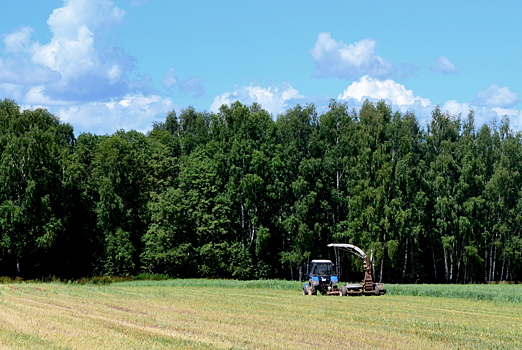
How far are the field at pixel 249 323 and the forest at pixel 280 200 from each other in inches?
1087

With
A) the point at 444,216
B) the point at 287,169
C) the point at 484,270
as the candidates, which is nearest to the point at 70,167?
the point at 287,169

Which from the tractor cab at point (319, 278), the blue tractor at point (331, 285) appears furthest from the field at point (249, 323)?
the tractor cab at point (319, 278)

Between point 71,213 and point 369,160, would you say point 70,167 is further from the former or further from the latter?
point 369,160

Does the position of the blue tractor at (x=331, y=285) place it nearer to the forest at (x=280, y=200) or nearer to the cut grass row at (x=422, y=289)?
the cut grass row at (x=422, y=289)

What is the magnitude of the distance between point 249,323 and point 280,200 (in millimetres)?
46673

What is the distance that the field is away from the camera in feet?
58.1

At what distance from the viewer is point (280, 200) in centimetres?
6906

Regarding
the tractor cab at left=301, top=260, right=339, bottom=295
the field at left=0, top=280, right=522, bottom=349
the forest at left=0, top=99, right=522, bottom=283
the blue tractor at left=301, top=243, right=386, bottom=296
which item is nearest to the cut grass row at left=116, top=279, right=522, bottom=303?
the field at left=0, top=280, right=522, bottom=349

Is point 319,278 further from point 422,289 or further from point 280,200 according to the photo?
point 280,200

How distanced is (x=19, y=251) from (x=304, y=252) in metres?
28.1

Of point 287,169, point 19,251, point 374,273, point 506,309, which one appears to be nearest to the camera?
point 506,309

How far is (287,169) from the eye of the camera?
67.4 meters

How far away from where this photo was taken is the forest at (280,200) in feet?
203

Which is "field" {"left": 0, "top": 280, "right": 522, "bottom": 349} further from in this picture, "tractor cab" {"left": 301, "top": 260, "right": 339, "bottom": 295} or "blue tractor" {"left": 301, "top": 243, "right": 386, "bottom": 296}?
"tractor cab" {"left": 301, "top": 260, "right": 339, "bottom": 295}
